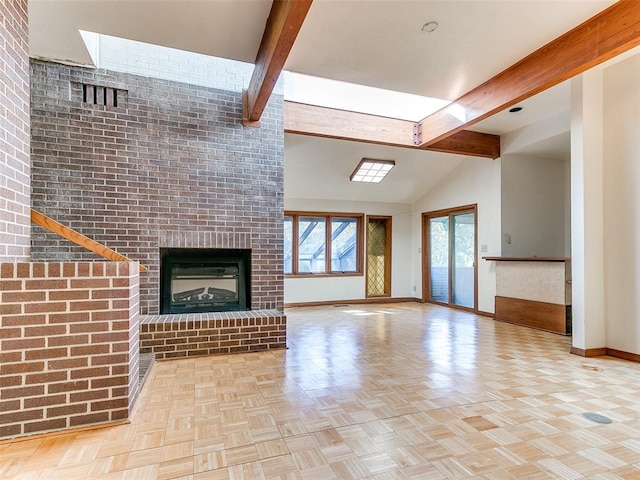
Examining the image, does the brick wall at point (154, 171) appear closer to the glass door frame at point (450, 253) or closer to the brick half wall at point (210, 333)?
the brick half wall at point (210, 333)

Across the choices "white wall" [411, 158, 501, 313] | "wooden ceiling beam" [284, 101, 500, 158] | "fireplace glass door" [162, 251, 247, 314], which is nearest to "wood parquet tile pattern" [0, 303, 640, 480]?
"fireplace glass door" [162, 251, 247, 314]

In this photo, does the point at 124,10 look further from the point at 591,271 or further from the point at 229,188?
the point at 591,271

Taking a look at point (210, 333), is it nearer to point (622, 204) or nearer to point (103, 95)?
point (103, 95)

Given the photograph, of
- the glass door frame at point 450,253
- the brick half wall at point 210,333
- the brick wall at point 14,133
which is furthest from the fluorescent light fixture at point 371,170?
the brick wall at point 14,133

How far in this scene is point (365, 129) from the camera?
16.0ft

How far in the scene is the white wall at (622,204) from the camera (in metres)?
3.28

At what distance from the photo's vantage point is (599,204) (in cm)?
349

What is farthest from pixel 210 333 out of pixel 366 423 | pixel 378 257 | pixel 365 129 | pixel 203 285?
pixel 378 257

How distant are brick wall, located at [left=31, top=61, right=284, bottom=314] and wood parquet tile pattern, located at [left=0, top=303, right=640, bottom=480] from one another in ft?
4.23

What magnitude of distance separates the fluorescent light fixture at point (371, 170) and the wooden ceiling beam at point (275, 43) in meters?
2.70

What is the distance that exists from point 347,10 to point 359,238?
487 centimetres

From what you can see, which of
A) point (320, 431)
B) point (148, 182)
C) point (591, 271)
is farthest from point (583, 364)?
point (148, 182)

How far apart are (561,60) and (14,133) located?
387 cm

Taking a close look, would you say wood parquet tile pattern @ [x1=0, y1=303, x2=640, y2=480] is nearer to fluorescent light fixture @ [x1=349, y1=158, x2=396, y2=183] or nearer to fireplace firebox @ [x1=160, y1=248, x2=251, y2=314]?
fireplace firebox @ [x1=160, y1=248, x2=251, y2=314]
